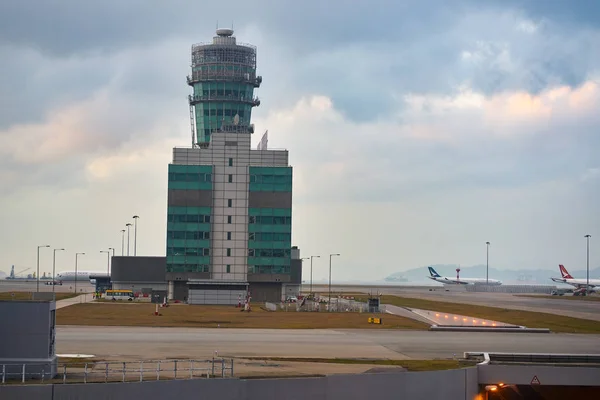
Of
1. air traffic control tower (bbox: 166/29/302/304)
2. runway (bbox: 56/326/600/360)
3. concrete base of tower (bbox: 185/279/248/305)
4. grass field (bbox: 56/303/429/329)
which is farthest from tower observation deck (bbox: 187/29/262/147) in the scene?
runway (bbox: 56/326/600/360)

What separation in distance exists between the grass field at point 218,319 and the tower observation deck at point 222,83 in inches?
3073

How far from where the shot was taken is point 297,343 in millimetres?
65750

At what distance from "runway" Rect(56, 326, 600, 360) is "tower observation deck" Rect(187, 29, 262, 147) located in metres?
111

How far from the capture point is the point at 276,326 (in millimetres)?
85750

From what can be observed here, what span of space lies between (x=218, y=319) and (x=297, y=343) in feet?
102

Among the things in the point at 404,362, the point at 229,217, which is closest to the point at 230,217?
the point at 229,217

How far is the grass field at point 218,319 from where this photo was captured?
3428 inches

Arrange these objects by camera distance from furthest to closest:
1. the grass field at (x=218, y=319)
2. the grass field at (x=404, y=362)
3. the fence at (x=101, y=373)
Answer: the grass field at (x=218, y=319) < the grass field at (x=404, y=362) < the fence at (x=101, y=373)

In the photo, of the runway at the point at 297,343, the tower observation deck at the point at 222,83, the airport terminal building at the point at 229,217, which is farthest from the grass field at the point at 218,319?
the tower observation deck at the point at 222,83

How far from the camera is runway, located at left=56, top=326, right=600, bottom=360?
185 ft

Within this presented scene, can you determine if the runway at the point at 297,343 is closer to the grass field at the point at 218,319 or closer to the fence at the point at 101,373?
the grass field at the point at 218,319

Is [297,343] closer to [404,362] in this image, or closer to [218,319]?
[404,362]

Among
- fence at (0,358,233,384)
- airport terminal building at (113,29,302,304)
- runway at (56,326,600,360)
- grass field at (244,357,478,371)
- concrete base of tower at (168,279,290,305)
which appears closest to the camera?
fence at (0,358,233,384)

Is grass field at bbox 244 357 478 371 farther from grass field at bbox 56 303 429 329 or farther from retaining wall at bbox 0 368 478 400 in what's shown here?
grass field at bbox 56 303 429 329
